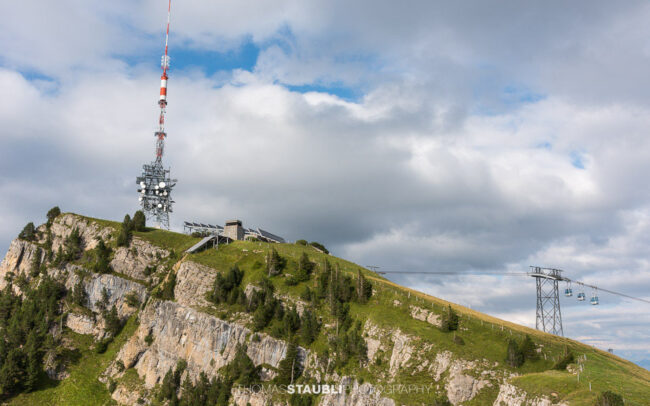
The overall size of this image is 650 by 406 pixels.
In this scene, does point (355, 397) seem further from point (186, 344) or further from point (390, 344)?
point (186, 344)

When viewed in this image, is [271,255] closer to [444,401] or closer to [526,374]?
[444,401]

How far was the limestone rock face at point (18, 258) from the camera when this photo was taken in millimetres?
175500

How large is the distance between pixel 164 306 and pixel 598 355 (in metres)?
120

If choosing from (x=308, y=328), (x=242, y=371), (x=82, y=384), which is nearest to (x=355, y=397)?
(x=308, y=328)

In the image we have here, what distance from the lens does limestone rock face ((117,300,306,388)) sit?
130500mm

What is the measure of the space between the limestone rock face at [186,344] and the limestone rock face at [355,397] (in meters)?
15.8

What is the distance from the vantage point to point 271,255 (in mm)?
150625

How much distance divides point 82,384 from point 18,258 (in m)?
66.7

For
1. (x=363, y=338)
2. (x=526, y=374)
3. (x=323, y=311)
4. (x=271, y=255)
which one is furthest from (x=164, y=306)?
(x=526, y=374)

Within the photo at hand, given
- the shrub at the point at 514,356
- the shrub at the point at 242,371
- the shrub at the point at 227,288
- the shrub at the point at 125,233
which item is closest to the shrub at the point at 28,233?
the shrub at the point at 125,233

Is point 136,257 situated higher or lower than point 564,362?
higher

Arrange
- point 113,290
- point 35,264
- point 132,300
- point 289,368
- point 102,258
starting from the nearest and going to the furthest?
1. point 289,368
2. point 132,300
3. point 113,290
4. point 102,258
5. point 35,264

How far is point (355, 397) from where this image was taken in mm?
110438

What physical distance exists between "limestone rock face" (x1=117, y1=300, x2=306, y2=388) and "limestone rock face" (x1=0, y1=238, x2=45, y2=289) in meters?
57.2
